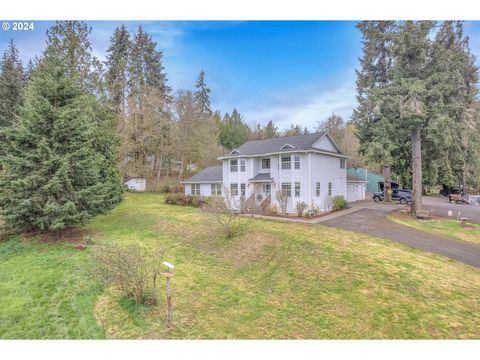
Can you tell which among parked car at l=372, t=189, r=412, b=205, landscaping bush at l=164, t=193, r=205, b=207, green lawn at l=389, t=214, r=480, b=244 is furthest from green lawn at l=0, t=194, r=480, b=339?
parked car at l=372, t=189, r=412, b=205

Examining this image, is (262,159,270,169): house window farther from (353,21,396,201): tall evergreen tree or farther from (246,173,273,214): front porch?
(353,21,396,201): tall evergreen tree

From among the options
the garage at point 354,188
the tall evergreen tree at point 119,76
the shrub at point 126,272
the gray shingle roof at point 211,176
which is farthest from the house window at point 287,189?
the tall evergreen tree at point 119,76

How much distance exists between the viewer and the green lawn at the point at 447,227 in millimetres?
10477

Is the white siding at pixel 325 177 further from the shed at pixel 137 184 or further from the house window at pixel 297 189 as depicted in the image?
the shed at pixel 137 184

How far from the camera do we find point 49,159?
943 cm

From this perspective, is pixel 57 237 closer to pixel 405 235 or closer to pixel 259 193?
pixel 259 193

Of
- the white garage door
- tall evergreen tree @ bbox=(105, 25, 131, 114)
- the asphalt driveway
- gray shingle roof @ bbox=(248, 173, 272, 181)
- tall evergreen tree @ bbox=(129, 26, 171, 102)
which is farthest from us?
tall evergreen tree @ bbox=(129, 26, 171, 102)

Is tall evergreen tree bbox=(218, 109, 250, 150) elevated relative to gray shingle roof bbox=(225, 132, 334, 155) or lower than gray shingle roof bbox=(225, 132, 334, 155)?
elevated

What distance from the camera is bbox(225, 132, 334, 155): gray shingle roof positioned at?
1623 cm

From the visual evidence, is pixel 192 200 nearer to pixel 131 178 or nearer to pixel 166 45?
pixel 131 178

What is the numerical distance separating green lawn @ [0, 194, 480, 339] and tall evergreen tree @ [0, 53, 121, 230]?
127 cm

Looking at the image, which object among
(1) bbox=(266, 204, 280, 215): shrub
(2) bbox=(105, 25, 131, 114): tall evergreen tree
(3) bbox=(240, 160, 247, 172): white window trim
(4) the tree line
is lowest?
(1) bbox=(266, 204, 280, 215): shrub
